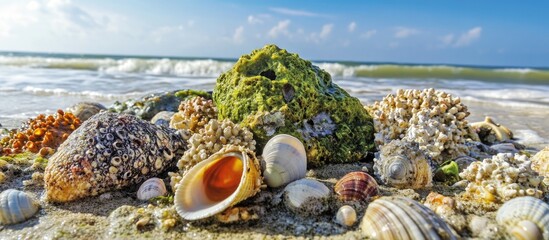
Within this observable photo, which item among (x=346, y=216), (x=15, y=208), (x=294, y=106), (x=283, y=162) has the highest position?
(x=294, y=106)

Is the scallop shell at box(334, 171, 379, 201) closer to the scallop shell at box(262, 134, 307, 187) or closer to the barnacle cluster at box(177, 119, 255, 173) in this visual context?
the scallop shell at box(262, 134, 307, 187)

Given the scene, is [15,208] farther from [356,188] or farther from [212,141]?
[356,188]

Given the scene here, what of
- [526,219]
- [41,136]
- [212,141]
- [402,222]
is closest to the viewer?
[402,222]

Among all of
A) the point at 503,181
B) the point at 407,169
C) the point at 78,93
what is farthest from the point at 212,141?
the point at 78,93

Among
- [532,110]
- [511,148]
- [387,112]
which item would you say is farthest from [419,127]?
[532,110]

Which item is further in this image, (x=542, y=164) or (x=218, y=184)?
(x=542, y=164)

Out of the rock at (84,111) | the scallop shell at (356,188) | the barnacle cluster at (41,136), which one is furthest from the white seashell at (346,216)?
the rock at (84,111)
